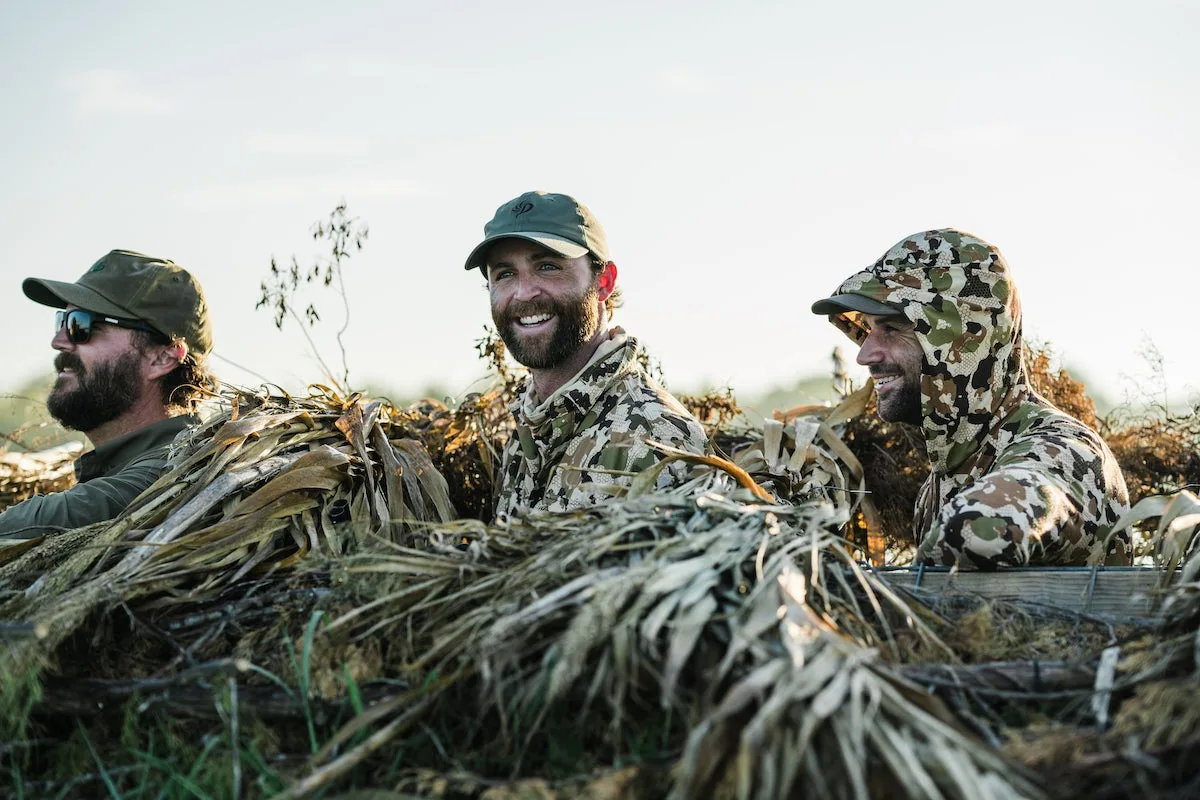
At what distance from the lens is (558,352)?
499cm

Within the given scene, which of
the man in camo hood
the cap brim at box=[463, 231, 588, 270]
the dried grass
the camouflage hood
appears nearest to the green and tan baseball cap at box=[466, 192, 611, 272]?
the cap brim at box=[463, 231, 588, 270]

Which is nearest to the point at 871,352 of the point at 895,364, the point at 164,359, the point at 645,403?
the point at 895,364

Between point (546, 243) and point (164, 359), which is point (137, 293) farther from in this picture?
point (546, 243)

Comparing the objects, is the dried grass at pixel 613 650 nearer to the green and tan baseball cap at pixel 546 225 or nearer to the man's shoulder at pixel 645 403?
the man's shoulder at pixel 645 403

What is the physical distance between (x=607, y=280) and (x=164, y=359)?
83.6 inches

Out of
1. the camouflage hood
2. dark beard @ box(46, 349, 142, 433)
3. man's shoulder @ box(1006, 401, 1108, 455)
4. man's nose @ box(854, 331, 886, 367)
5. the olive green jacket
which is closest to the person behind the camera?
man's shoulder @ box(1006, 401, 1108, 455)

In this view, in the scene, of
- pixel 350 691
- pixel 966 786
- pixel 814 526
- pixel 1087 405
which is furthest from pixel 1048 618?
pixel 1087 405

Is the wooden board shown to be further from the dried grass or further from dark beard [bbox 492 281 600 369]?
dark beard [bbox 492 281 600 369]

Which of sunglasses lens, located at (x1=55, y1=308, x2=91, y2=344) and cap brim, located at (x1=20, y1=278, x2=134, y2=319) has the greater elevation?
cap brim, located at (x1=20, y1=278, x2=134, y2=319)

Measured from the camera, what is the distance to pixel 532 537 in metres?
2.62

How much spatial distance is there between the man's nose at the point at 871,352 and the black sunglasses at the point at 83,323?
3.25 meters

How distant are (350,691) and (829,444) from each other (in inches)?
144

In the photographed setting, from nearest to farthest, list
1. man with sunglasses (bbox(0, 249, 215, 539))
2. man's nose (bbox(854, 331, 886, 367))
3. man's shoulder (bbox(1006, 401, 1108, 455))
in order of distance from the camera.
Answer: man's shoulder (bbox(1006, 401, 1108, 455)), man's nose (bbox(854, 331, 886, 367)), man with sunglasses (bbox(0, 249, 215, 539))

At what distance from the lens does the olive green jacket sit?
411cm
